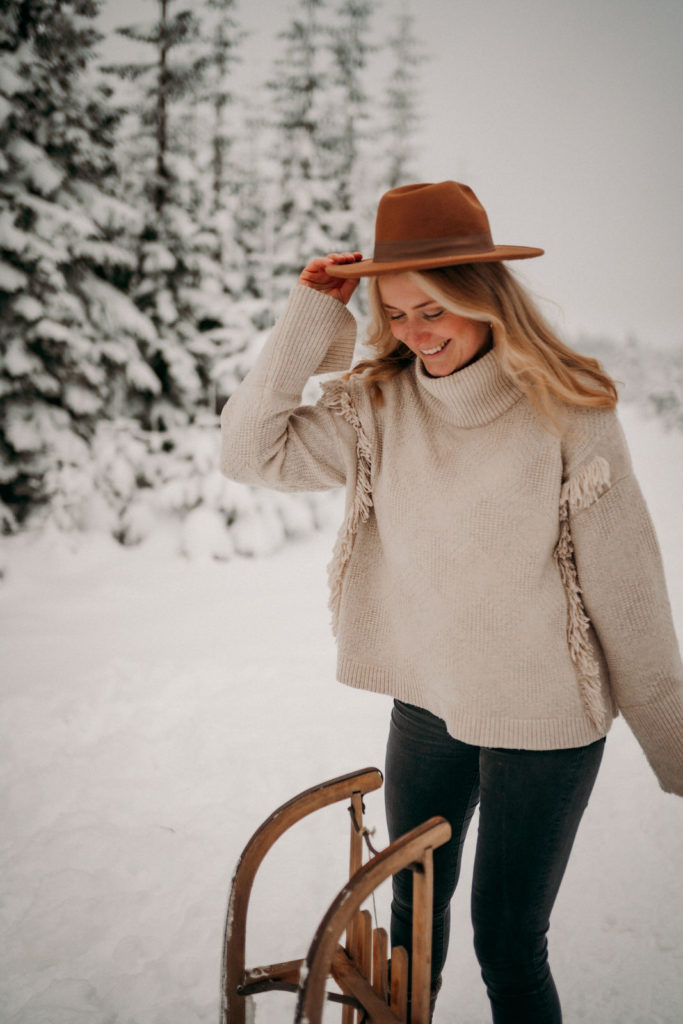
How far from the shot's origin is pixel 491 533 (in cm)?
139

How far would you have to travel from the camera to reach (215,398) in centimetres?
715

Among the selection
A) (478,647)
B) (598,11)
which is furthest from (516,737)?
(598,11)

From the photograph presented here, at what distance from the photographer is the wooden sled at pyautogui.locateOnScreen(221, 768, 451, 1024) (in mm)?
1003

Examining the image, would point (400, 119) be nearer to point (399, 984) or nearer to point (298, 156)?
point (298, 156)

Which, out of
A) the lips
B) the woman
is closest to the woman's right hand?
the woman

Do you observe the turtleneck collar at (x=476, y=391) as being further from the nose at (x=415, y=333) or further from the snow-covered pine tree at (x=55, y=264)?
the snow-covered pine tree at (x=55, y=264)

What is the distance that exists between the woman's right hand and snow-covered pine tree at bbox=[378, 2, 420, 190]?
23.1 ft

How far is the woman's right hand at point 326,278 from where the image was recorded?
1.53 metres

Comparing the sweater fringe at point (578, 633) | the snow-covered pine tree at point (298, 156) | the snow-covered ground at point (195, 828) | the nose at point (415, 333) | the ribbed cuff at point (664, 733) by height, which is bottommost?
the snow-covered ground at point (195, 828)

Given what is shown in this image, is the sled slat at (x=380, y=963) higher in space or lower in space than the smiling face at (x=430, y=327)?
lower

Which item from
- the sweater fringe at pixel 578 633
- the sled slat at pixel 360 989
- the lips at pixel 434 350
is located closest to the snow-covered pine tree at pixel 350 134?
the lips at pixel 434 350

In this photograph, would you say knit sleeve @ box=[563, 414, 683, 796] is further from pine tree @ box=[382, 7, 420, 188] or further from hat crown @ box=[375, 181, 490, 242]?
pine tree @ box=[382, 7, 420, 188]

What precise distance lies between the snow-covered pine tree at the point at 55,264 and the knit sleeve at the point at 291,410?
204 inches

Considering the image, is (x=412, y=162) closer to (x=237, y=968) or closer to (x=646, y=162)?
(x=646, y=162)
